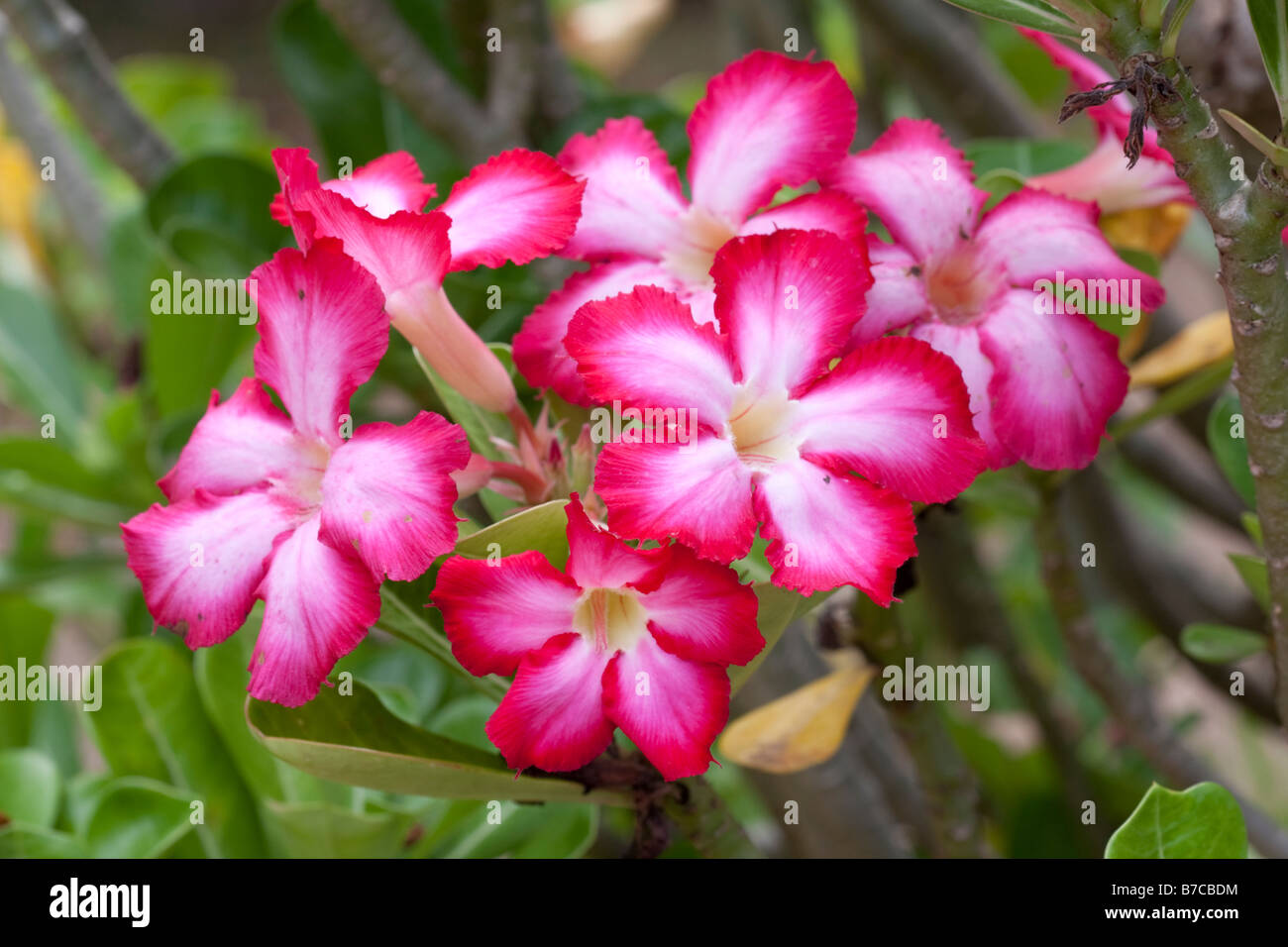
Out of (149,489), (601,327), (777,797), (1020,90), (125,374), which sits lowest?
(777,797)

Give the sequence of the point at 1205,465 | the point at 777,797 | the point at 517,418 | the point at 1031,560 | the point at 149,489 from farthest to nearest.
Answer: the point at 1031,560 → the point at 1205,465 → the point at 149,489 → the point at 777,797 → the point at 517,418

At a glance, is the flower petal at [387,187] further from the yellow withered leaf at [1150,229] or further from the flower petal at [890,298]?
the yellow withered leaf at [1150,229]

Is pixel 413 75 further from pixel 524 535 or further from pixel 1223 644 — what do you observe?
pixel 1223 644

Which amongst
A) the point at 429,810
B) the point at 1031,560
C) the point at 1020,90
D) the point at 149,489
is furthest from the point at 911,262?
the point at 1031,560

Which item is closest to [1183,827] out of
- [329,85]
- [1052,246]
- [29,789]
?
[1052,246]

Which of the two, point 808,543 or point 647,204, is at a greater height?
point 647,204

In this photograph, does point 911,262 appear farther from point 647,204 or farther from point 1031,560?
point 1031,560
